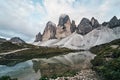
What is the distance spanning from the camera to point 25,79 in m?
62.5

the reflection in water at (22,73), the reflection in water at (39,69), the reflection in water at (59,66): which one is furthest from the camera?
the reflection in water at (59,66)

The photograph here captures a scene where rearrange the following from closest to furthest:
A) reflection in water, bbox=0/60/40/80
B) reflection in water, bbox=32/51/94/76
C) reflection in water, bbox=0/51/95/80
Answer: reflection in water, bbox=0/60/40/80
reflection in water, bbox=0/51/95/80
reflection in water, bbox=32/51/94/76

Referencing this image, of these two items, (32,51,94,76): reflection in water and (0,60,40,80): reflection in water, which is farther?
(32,51,94,76): reflection in water

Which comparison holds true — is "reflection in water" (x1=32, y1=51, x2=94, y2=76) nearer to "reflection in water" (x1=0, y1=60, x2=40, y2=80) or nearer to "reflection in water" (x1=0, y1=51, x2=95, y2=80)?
"reflection in water" (x1=0, y1=51, x2=95, y2=80)

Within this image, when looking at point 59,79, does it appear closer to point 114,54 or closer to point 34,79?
point 34,79

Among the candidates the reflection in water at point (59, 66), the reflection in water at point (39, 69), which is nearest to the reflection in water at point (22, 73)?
the reflection in water at point (39, 69)

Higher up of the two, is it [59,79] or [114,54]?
[114,54]

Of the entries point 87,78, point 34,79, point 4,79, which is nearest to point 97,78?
point 87,78

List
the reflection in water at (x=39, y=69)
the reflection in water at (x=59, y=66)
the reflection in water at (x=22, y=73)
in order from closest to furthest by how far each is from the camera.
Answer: the reflection in water at (x=22, y=73) → the reflection in water at (x=39, y=69) → the reflection in water at (x=59, y=66)

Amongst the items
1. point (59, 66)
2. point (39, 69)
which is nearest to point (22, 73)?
point (39, 69)

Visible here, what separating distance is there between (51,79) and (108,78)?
41.8 feet

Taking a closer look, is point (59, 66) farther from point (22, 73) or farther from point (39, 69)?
point (22, 73)

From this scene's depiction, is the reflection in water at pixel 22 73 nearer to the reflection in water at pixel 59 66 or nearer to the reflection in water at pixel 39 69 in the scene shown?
the reflection in water at pixel 39 69

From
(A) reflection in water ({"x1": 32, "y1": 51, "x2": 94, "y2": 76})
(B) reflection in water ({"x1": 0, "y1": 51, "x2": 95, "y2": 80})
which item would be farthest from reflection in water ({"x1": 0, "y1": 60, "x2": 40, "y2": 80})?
(A) reflection in water ({"x1": 32, "y1": 51, "x2": 94, "y2": 76})
